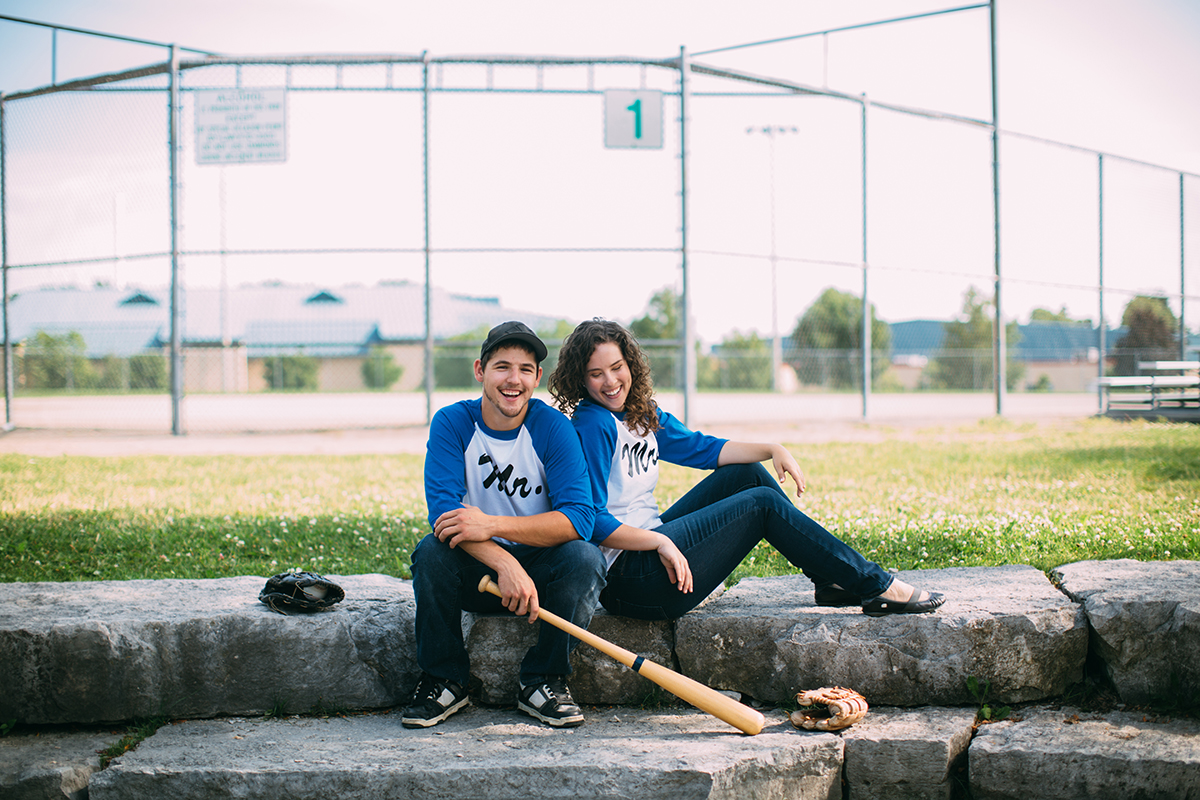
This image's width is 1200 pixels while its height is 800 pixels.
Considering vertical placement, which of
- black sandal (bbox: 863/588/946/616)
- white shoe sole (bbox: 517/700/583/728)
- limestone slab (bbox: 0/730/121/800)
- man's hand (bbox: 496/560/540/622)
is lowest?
limestone slab (bbox: 0/730/121/800)

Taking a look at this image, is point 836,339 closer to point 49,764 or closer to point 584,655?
point 584,655

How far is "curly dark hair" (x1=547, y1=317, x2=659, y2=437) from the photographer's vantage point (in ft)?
10.0

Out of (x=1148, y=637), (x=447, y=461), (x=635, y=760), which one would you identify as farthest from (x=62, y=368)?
(x=1148, y=637)

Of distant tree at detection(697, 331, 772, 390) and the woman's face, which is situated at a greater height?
distant tree at detection(697, 331, 772, 390)

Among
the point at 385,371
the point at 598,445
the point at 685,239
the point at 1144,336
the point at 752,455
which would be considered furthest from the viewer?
the point at 385,371

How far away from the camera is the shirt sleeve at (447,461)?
281 centimetres

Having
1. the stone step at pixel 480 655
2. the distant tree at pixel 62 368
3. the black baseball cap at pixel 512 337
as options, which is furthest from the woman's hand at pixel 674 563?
the distant tree at pixel 62 368

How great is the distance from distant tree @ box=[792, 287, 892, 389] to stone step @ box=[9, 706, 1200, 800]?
23.2m

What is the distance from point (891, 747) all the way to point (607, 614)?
102 cm

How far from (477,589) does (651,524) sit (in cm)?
67

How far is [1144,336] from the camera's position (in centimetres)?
1781

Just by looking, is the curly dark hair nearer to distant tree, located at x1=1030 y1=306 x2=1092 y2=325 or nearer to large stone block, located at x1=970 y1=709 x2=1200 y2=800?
large stone block, located at x1=970 y1=709 x2=1200 y2=800

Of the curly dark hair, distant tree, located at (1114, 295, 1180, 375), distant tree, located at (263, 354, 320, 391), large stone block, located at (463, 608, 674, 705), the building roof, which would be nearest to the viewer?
large stone block, located at (463, 608, 674, 705)

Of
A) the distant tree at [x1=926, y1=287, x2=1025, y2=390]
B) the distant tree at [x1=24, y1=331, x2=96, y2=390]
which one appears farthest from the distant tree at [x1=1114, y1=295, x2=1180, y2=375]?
the distant tree at [x1=24, y1=331, x2=96, y2=390]
